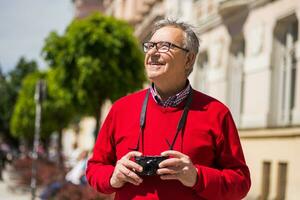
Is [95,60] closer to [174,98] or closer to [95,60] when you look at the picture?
[95,60]

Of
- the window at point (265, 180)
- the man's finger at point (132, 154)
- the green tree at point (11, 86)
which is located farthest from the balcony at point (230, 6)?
the green tree at point (11, 86)

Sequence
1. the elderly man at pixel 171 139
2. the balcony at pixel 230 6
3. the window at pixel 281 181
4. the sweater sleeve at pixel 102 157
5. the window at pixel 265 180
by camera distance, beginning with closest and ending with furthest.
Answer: the elderly man at pixel 171 139
the sweater sleeve at pixel 102 157
the window at pixel 281 181
the window at pixel 265 180
the balcony at pixel 230 6

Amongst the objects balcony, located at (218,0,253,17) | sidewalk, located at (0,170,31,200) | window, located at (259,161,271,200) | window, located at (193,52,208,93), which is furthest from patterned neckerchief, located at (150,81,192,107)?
window, located at (193,52,208,93)

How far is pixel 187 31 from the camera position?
145 inches

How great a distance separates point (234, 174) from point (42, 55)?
19.1 metres

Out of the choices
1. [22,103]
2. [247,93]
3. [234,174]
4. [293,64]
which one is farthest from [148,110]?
[22,103]

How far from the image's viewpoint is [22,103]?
51.9 meters

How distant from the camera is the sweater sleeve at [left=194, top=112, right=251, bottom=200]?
11.2 feet

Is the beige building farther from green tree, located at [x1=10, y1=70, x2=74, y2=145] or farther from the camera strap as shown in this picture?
green tree, located at [x1=10, y1=70, x2=74, y2=145]

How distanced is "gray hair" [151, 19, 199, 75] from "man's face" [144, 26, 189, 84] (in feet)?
0.09

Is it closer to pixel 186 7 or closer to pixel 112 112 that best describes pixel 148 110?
pixel 112 112

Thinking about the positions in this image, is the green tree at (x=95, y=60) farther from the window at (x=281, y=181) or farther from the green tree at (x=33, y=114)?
the green tree at (x=33, y=114)

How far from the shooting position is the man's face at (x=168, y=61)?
3.58m

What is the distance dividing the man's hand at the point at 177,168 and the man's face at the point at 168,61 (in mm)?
463
